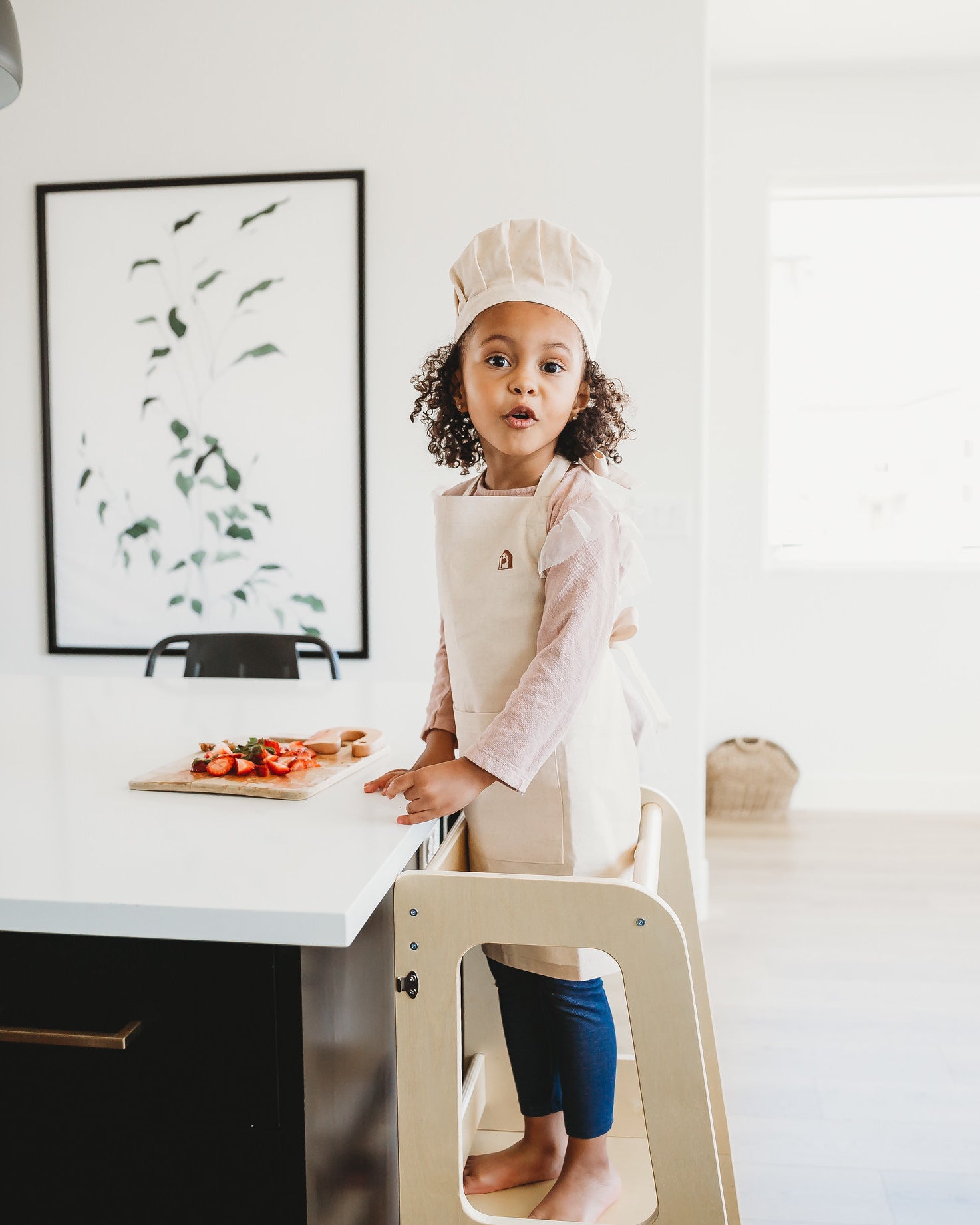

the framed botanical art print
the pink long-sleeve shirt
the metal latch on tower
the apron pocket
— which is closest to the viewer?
the metal latch on tower

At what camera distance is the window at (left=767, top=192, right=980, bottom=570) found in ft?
12.0

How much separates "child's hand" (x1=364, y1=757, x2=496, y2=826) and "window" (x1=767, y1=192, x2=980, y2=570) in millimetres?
3042

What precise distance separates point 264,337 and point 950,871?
8.16 ft

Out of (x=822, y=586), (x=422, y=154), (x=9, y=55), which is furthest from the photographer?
(x=822, y=586)

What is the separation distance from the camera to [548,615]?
3.32ft

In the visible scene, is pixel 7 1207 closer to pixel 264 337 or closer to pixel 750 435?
pixel 264 337

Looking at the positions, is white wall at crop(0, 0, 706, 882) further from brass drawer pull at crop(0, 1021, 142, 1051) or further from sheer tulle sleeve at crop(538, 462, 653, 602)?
brass drawer pull at crop(0, 1021, 142, 1051)

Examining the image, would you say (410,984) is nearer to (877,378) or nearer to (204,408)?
(204,408)

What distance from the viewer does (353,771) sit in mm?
1135

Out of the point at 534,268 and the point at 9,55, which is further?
the point at 9,55

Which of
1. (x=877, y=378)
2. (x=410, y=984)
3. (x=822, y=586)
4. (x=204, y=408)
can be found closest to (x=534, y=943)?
(x=410, y=984)

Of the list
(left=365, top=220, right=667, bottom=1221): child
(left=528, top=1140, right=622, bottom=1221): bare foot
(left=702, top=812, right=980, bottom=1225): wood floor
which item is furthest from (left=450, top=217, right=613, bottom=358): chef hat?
(left=702, top=812, right=980, bottom=1225): wood floor

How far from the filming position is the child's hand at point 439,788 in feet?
3.00

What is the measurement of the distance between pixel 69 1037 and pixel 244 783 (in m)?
0.32
